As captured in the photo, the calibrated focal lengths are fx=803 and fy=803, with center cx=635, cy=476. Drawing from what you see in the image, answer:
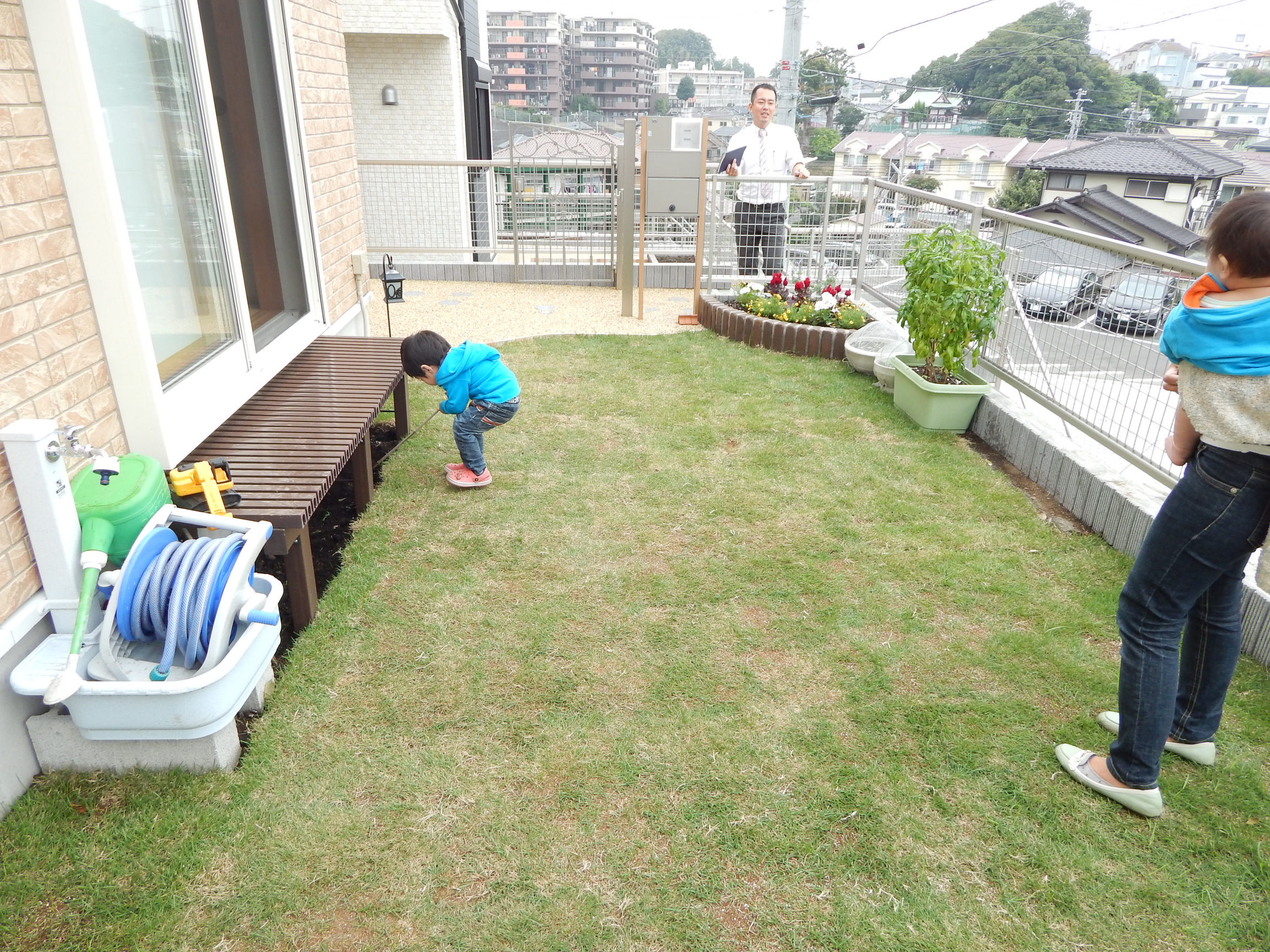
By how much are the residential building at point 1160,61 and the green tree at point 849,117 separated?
17669 millimetres

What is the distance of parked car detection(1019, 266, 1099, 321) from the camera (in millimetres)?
3828

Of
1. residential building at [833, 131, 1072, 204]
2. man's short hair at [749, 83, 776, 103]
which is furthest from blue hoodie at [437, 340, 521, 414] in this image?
residential building at [833, 131, 1072, 204]

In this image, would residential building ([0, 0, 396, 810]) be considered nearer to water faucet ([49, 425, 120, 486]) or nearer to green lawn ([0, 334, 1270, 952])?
water faucet ([49, 425, 120, 486])

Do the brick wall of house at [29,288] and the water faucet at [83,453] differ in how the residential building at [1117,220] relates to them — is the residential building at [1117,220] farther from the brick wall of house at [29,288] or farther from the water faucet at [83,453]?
the water faucet at [83,453]

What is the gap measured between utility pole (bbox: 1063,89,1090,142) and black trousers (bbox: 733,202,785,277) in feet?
151

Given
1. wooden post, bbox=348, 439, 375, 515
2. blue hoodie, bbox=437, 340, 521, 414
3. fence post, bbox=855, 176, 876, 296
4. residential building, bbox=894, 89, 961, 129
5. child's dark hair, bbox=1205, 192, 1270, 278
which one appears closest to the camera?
child's dark hair, bbox=1205, 192, 1270, 278

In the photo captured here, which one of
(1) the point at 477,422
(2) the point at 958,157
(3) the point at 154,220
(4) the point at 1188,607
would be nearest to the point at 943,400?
(1) the point at 477,422

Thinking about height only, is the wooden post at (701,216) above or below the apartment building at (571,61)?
below

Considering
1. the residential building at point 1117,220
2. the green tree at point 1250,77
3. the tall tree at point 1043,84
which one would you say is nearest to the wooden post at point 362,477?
the residential building at point 1117,220

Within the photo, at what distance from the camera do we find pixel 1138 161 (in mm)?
35938

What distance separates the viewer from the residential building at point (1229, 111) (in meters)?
61.0

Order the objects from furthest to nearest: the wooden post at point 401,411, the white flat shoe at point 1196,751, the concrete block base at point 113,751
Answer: the wooden post at point 401,411 → the white flat shoe at point 1196,751 → the concrete block base at point 113,751

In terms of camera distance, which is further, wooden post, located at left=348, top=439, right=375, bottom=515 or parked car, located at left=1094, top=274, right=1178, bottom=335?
wooden post, located at left=348, top=439, right=375, bottom=515

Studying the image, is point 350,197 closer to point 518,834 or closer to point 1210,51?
point 518,834
